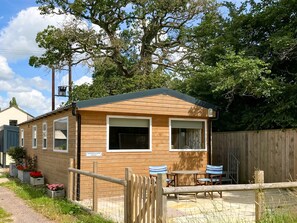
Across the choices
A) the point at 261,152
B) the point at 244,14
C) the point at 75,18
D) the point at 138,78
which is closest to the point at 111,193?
the point at 261,152

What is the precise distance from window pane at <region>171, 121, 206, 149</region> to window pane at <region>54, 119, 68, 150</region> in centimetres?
323

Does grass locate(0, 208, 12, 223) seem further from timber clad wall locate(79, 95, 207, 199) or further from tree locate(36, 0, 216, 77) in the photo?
tree locate(36, 0, 216, 77)

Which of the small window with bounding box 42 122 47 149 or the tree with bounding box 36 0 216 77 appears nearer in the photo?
the small window with bounding box 42 122 47 149

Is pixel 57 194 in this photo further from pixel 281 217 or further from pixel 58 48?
pixel 58 48

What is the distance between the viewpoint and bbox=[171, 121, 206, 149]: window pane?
11.1 metres

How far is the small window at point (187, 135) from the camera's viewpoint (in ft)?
36.2

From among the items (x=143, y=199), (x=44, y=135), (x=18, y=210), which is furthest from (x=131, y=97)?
(x=143, y=199)

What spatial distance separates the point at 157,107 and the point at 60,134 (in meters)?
3.24

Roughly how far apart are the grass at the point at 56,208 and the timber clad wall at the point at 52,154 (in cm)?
82

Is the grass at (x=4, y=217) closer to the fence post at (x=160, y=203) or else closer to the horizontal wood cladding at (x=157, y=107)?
the horizontal wood cladding at (x=157, y=107)

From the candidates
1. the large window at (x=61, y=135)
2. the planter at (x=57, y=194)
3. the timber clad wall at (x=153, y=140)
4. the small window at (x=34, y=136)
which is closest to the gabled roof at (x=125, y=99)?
the timber clad wall at (x=153, y=140)

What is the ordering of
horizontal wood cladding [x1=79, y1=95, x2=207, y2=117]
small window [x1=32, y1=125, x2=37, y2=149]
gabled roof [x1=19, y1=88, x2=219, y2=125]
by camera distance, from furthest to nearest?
small window [x1=32, y1=125, x2=37, y2=149]
horizontal wood cladding [x1=79, y1=95, x2=207, y2=117]
gabled roof [x1=19, y1=88, x2=219, y2=125]

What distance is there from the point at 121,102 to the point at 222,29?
6.78 metres

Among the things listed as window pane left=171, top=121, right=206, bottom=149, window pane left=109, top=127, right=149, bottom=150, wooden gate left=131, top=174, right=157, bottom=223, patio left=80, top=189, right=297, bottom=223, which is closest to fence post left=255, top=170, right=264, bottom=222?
patio left=80, top=189, right=297, bottom=223
